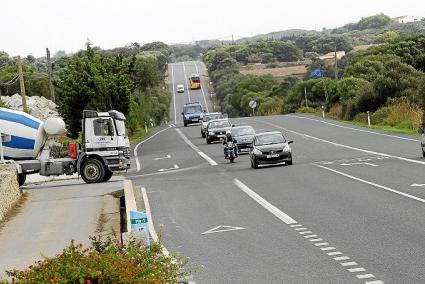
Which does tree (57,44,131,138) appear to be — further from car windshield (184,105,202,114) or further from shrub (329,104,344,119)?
shrub (329,104,344,119)

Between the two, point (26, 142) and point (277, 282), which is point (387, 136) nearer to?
point (26, 142)

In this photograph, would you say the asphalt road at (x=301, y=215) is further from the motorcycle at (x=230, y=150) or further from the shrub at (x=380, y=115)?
the shrub at (x=380, y=115)

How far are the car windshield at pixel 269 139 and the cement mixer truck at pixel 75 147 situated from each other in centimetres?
545

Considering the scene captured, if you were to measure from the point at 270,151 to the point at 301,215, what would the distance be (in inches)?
604

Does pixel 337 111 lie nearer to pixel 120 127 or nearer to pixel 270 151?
pixel 270 151

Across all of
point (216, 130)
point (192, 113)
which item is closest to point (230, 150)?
point (216, 130)

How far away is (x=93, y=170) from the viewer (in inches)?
1352

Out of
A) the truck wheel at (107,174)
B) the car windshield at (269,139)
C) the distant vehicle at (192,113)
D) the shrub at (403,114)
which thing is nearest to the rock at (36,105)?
the distant vehicle at (192,113)

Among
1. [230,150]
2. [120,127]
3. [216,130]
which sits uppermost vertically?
[120,127]

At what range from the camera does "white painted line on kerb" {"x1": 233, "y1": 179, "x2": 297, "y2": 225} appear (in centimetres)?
1868

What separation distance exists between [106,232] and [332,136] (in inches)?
1328

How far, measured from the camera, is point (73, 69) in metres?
54.0

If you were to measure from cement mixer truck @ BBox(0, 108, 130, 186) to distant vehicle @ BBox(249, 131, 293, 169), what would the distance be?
205 inches

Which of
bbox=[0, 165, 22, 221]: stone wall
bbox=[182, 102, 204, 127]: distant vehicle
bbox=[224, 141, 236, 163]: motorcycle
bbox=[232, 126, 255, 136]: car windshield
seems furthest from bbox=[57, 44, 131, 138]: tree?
bbox=[182, 102, 204, 127]: distant vehicle
